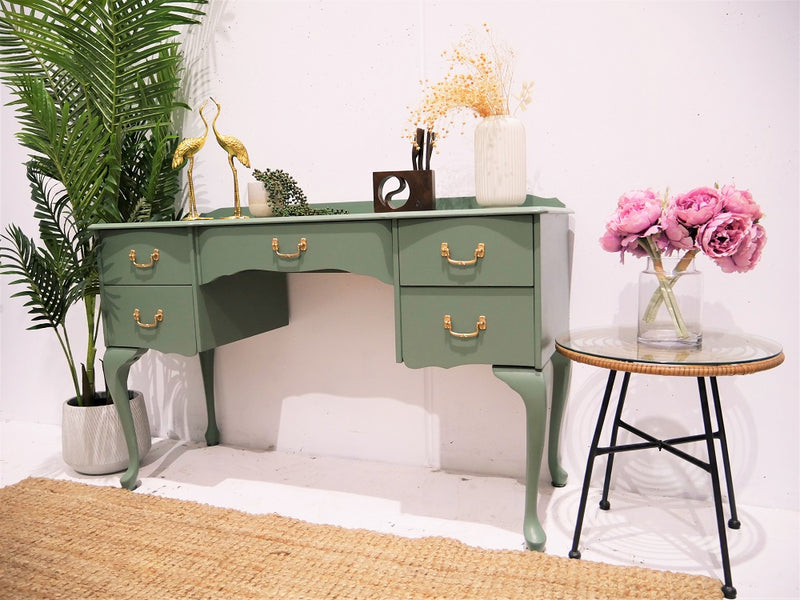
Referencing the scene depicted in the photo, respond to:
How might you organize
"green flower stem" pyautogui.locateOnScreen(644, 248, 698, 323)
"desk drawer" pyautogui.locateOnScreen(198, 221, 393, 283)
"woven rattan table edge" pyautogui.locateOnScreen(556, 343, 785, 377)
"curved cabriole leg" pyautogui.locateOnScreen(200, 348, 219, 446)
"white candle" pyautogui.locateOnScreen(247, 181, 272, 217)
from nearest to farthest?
"woven rattan table edge" pyautogui.locateOnScreen(556, 343, 785, 377), "green flower stem" pyautogui.locateOnScreen(644, 248, 698, 323), "desk drawer" pyautogui.locateOnScreen(198, 221, 393, 283), "white candle" pyautogui.locateOnScreen(247, 181, 272, 217), "curved cabriole leg" pyautogui.locateOnScreen(200, 348, 219, 446)

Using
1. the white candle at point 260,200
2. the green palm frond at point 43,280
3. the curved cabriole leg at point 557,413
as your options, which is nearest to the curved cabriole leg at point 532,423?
the curved cabriole leg at point 557,413

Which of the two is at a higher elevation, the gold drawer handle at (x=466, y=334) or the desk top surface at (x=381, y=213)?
the desk top surface at (x=381, y=213)

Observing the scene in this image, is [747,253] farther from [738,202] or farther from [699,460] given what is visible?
[699,460]

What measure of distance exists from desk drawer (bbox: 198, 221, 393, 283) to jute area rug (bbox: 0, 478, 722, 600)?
2.46 ft

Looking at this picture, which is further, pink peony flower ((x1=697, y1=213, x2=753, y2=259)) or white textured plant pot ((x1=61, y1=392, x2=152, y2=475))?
white textured plant pot ((x1=61, y1=392, x2=152, y2=475))

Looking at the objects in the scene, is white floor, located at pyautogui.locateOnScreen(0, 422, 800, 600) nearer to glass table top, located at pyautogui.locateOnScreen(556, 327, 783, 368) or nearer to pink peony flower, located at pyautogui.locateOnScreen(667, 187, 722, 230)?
glass table top, located at pyautogui.locateOnScreen(556, 327, 783, 368)

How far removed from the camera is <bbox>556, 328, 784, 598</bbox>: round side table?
4.85 ft

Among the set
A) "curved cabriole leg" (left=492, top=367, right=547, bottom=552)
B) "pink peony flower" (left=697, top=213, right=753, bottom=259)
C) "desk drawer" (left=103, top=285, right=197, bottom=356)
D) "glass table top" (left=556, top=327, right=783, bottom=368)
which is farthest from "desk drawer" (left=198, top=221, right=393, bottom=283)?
"pink peony flower" (left=697, top=213, right=753, bottom=259)

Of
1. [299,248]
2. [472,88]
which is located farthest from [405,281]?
[472,88]

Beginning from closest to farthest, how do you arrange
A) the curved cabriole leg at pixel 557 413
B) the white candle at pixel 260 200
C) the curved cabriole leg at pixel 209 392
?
the curved cabriole leg at pixel 557 413 < the white candle at pixel 260 200 < the curved cabriole leg at pixel 209 392

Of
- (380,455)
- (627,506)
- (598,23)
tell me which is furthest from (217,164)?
(627,506)

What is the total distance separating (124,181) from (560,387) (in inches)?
68.7

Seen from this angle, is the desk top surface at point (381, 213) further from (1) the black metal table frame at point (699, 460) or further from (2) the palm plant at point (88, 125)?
(1) the black metal table frame at point (699, 460)

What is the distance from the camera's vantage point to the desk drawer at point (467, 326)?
169 cm
